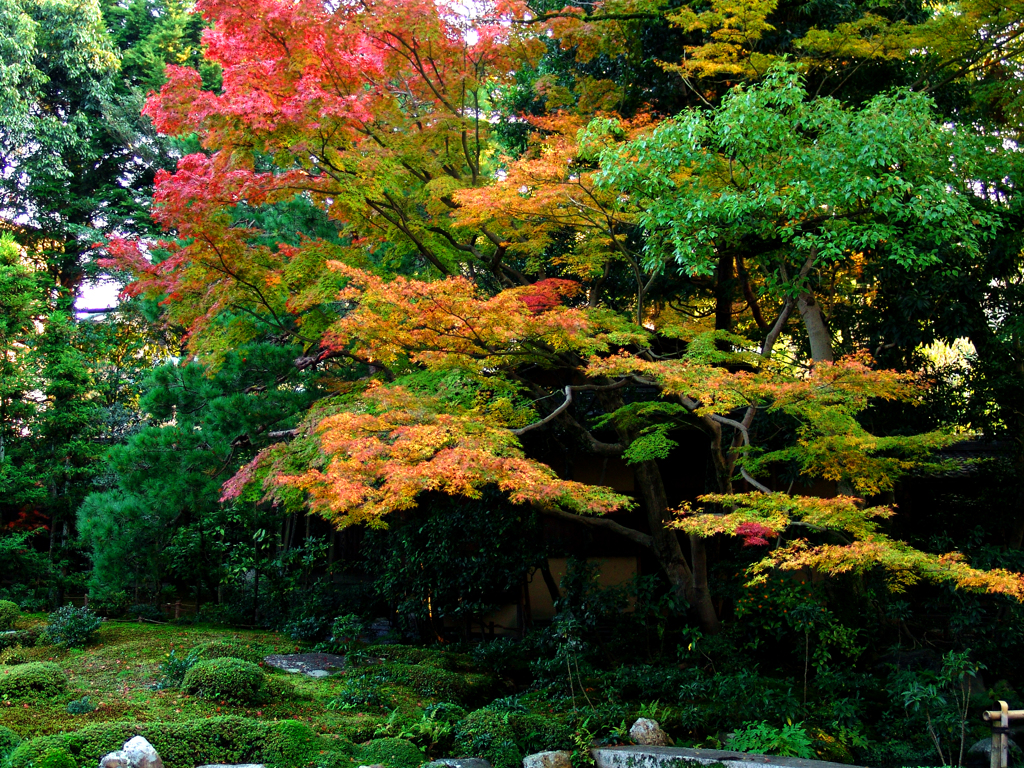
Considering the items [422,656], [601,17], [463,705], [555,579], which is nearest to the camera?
[463,705]

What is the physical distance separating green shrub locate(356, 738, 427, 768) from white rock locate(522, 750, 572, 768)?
0.89 m

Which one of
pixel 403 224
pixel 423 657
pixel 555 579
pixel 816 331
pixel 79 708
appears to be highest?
pixel 403 224

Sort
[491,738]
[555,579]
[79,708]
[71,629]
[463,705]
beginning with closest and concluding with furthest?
1. [79,708]
2. [491,738]
3. [463,705]
4. [71,629]
5. [555,579]

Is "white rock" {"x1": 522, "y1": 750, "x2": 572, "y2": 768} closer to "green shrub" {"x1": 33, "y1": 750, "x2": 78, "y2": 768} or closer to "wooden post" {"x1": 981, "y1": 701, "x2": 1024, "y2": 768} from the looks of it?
"wooden post" {"x1": 981, "y1": 701, "x2": 1024, "y2": 768}

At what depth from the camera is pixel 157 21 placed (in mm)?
20547

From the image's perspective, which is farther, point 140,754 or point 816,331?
point 816,331

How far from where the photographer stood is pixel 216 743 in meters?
5.78

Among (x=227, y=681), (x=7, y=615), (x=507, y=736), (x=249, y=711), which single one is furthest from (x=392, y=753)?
(x=7, y=615)

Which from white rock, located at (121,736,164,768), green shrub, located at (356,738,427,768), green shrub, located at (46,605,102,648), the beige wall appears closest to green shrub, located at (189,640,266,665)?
green shrub, located at (46,605,102,648)

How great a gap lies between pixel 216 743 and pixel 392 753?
137cm

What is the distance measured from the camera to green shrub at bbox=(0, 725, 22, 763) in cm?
509

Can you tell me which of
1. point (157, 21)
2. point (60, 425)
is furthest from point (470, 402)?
point (157, 21)

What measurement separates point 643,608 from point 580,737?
101 inches

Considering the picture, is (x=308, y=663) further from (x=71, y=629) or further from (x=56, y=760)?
(x=56, y=760)
